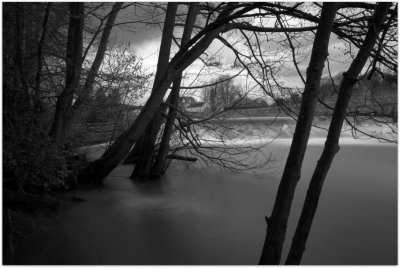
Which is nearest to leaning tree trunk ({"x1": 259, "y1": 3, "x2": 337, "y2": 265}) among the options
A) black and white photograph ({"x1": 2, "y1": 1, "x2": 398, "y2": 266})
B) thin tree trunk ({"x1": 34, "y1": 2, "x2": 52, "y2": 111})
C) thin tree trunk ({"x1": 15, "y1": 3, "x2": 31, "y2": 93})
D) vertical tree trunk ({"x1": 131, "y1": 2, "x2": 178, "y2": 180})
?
black and white photograph ({"x1": 2, "y1": 1, "x2": 398, "y2": 266})

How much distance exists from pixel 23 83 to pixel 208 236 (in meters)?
2.68

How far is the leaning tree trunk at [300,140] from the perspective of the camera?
2.32m

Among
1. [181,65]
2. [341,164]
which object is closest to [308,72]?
[181,65]

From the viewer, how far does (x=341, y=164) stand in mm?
9859

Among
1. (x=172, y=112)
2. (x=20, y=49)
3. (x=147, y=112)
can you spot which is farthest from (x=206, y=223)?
(x=20, y=49)

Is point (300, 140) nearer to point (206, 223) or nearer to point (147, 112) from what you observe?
point (206, 223)

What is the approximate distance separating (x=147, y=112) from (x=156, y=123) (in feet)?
4.59

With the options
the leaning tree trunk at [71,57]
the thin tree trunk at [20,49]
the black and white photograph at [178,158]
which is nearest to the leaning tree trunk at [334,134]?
the black and white photograph at [178,158]

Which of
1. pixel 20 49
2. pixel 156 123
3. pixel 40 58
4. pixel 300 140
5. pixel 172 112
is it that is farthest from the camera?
pixel 156 123

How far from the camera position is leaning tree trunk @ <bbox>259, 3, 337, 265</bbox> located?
232 cm

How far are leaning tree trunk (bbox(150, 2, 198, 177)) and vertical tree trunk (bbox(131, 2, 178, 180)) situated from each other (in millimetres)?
153

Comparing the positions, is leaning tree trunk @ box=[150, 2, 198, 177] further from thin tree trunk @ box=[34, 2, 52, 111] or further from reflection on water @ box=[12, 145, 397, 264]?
thin tree trunk @ box=[34, 2, 52, 111]

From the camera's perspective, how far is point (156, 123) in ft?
23.5

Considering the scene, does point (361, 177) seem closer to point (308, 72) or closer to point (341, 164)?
point (341, 164)
